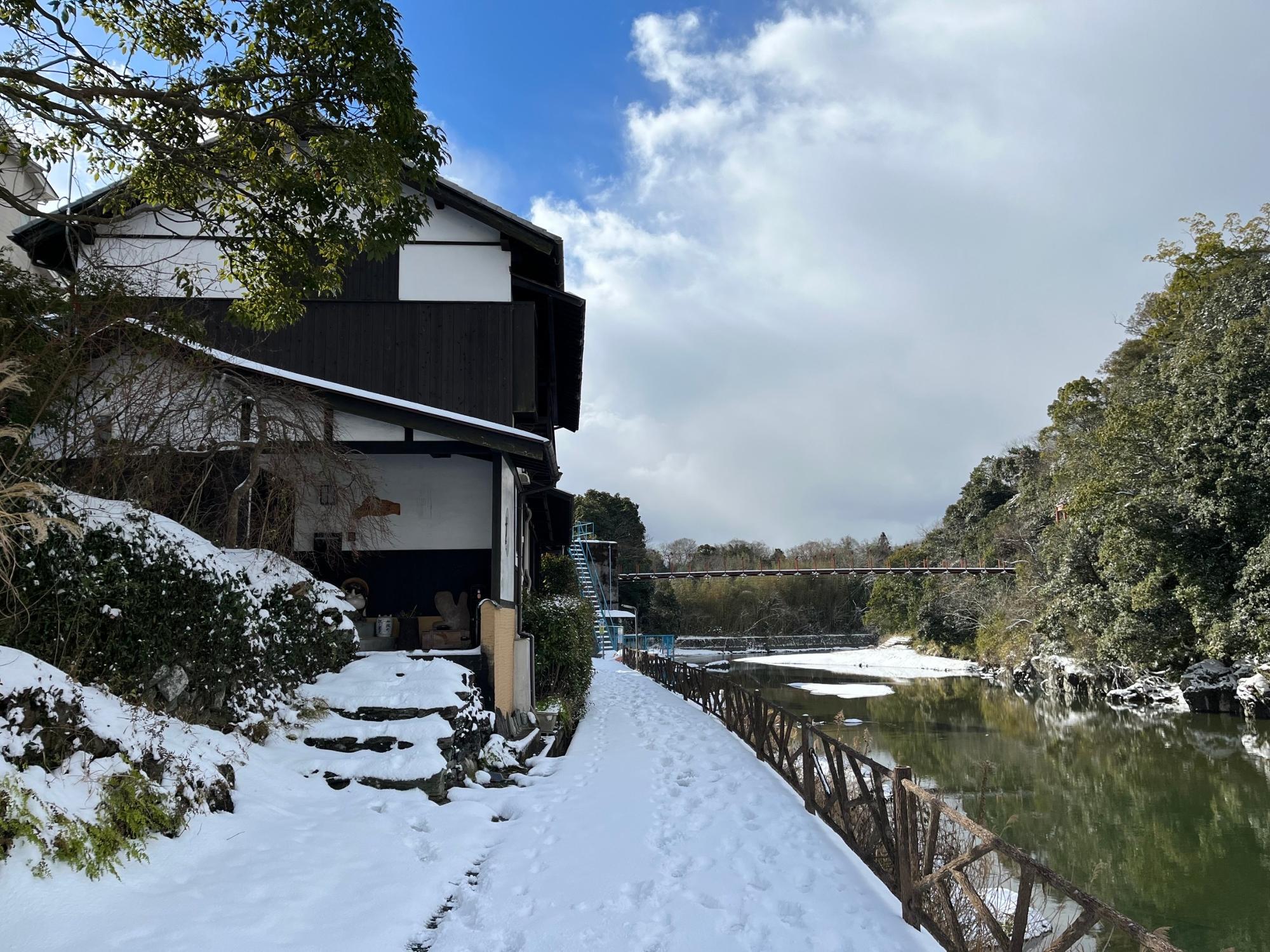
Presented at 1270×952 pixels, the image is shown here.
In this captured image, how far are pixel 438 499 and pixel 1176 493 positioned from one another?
1602 centimetres

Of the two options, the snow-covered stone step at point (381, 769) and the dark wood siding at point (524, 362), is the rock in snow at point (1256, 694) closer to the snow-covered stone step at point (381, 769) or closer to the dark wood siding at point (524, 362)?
the dark wood siding at point (524, 362)

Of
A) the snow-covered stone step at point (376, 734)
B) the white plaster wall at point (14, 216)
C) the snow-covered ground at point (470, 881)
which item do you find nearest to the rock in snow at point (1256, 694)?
the snow-covered ground at point (470, 881)

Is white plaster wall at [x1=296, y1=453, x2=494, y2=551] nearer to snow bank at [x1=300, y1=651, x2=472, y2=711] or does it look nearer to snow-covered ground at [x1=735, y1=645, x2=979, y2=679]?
snow bank at [x1=300, y1=651, x2=472, y2=711]

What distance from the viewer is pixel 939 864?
5570 millimetres

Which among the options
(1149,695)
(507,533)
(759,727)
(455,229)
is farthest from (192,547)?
(1149,695)

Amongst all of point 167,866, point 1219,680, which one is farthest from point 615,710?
point 1219,680

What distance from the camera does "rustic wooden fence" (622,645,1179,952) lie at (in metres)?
3.15

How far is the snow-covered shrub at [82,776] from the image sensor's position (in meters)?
3.21

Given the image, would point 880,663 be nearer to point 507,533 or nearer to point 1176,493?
point 1176,493

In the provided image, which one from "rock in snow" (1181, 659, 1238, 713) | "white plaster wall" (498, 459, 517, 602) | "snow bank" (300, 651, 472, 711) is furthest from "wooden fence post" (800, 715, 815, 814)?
"rock in snow" (1181, 659, 1238, 713)

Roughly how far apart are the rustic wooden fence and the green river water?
1237 millimetres

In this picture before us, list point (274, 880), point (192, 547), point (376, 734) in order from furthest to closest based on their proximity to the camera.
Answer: point (376, 734)
point (192, 547)
point (274, 880)

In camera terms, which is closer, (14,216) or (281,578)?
(281,578)

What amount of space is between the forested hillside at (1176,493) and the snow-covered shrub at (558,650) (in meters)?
Result: 13.1
